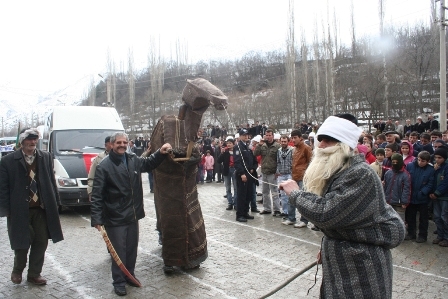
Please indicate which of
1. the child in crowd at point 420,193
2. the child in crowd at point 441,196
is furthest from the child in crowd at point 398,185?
the child in crowd at point 441,196

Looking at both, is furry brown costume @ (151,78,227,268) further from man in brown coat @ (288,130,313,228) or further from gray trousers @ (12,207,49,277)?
man in brown coat @ (288,130,313,228)

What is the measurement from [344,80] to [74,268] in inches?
846

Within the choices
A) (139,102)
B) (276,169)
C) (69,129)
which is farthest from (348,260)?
(139,102)

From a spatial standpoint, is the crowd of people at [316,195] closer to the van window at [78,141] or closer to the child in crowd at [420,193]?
the child in crowd at [420,193]

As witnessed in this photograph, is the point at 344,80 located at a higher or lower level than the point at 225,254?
higher

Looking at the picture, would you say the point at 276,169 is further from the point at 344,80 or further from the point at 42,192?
the point at 344,80

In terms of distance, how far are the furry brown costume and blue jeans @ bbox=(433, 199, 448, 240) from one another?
4076 millimetres

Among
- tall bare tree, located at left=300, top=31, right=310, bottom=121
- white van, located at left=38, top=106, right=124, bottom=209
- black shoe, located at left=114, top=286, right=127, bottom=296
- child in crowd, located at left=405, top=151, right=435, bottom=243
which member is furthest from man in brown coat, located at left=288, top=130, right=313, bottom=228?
tall bare tree, located at left=300, top=31, right=310, bottom=121

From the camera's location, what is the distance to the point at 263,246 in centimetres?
670

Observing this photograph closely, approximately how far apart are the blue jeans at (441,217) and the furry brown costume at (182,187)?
13.4 ft

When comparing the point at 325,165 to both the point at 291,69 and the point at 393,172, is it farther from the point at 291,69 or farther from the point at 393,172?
the point at 291,69

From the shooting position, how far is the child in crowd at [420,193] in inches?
264

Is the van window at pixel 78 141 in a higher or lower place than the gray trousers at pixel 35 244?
higher

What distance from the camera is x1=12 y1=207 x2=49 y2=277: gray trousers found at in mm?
5145
